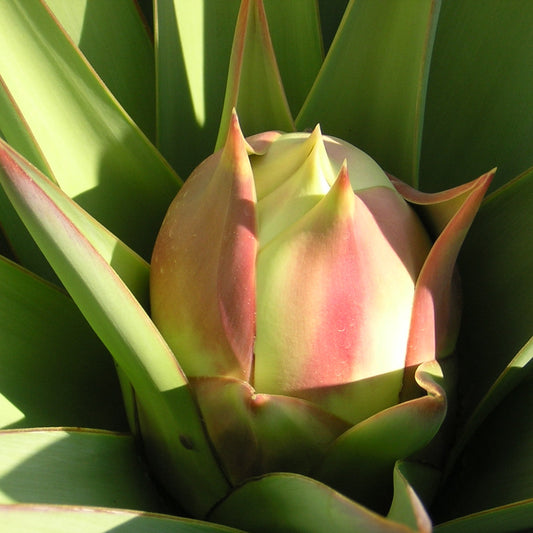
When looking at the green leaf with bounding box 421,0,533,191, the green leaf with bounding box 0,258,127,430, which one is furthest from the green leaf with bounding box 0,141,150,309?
the green leaf with bounding box 421,0,533,191

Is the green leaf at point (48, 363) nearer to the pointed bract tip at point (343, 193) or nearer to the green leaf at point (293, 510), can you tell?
the green leaf at point (293, 510)

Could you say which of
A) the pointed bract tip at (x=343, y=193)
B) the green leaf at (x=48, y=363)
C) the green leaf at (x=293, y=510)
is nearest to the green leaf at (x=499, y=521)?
the green leaf at (x=293, y=510)

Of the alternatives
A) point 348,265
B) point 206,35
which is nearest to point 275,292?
point 348,265

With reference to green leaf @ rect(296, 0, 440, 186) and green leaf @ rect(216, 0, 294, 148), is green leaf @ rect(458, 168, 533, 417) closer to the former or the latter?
green leaf @ rect(296, 0, 440, 186)

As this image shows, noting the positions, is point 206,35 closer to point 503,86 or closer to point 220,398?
point 503,86

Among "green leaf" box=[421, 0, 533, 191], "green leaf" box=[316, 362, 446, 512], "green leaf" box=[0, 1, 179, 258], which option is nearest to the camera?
"green leaf" box=[316, 362, 446, 512]

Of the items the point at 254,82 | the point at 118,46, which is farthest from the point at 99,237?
the point at 118,46
